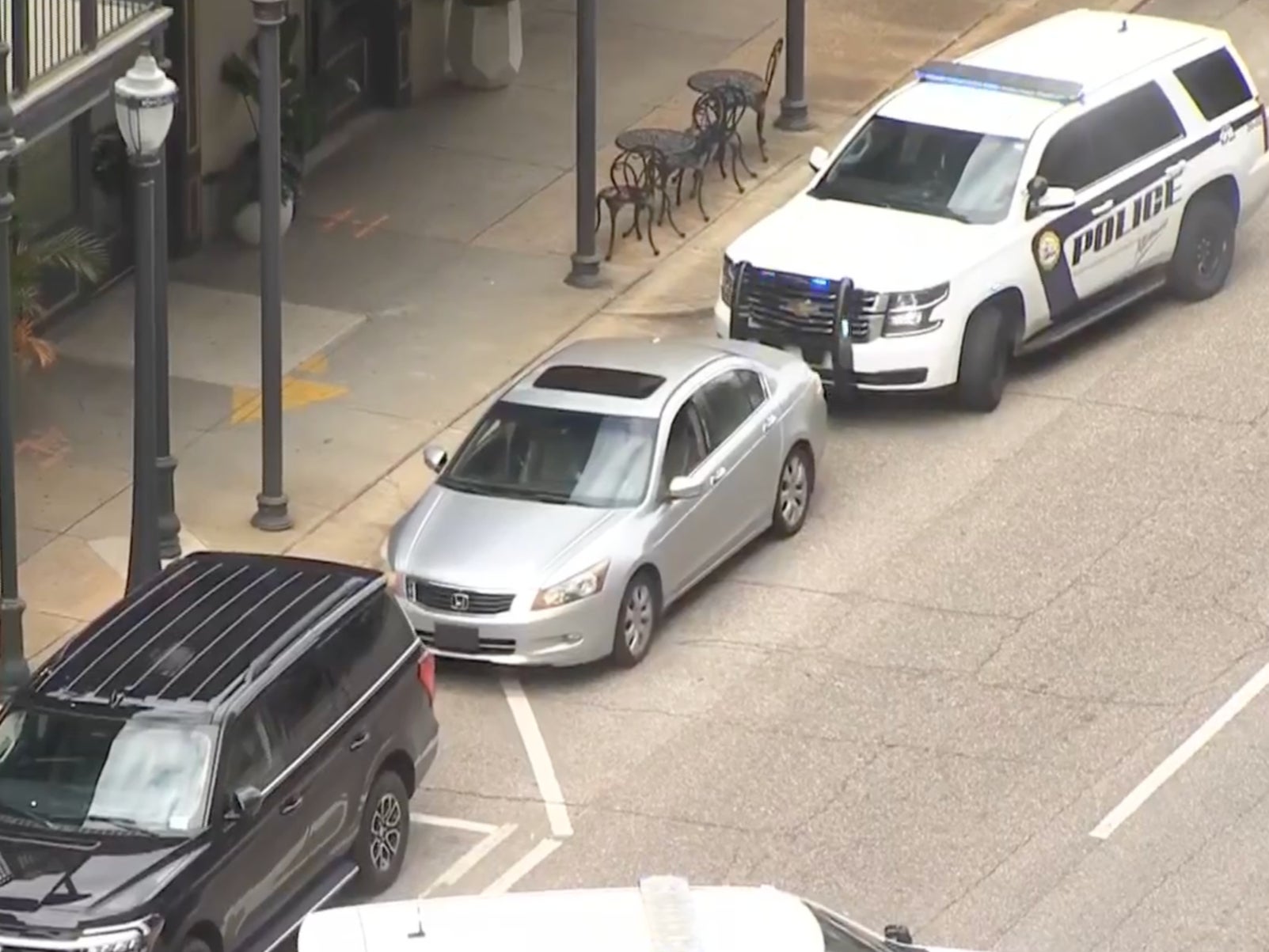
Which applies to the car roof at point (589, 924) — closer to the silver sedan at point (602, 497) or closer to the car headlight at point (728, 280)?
the silver sedan at point (602, 497)

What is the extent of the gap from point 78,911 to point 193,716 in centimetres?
127

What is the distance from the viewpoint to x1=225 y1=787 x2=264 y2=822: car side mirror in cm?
1384

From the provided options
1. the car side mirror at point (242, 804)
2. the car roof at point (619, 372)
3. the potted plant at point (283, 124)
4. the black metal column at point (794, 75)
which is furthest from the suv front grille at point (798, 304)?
the car side mirror at point (242, 804)

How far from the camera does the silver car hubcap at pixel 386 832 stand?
49.6 feet

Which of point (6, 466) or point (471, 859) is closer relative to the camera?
point (471, 859)

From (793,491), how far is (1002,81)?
4.51 metres

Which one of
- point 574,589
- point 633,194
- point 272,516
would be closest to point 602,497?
point 574,589

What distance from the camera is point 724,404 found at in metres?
18.8

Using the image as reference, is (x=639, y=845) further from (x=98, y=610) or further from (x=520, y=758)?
(x=98, y=610)

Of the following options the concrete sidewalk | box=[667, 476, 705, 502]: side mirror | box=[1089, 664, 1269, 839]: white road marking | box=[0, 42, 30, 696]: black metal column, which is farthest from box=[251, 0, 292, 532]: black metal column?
box=[1089, 664, 1269, 839]: white road marking

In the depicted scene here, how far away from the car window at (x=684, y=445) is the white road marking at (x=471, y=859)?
2.90 m

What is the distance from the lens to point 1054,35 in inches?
928

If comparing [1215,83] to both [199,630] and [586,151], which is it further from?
[199,630]

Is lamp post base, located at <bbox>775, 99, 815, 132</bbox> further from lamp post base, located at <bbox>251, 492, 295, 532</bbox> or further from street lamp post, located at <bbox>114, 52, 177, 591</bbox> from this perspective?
street lamp post, located at <bbox>114, 52, 177, 591</bbox>
